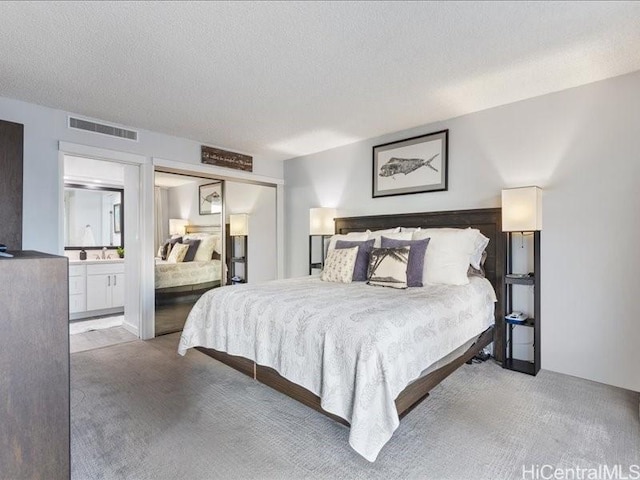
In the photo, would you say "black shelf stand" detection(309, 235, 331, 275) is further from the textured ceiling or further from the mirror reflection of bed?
the textured ceiling

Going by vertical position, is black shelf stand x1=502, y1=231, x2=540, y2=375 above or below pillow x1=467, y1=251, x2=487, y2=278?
below

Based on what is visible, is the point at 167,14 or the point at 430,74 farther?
the point at 430,74

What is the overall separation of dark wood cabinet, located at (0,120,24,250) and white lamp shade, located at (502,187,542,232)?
4.20 meters

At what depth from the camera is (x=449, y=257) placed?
2.94 meters

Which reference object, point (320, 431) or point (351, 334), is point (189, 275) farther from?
point (351, 334)

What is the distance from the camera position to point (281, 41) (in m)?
2.14

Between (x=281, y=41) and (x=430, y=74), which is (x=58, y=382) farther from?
(x=430, y=74)

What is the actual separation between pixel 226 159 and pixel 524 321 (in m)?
3.99

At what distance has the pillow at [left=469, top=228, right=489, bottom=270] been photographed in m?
3.07

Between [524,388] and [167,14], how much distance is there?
3.50 meters

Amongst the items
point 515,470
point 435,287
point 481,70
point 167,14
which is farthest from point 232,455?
point 481,70

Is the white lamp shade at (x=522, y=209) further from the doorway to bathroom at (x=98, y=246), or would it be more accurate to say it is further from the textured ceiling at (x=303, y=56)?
the doorway to bathroom at (x=98, y=246)

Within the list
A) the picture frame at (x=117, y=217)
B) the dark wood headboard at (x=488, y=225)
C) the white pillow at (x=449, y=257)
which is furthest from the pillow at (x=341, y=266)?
the picture frame at (x=117, y=217)

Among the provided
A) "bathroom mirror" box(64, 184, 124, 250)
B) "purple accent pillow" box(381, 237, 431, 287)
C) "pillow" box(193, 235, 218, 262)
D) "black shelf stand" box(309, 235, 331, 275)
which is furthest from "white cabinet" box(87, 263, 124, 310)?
"purple accent pillow" box(381, 237, 431, 287)
